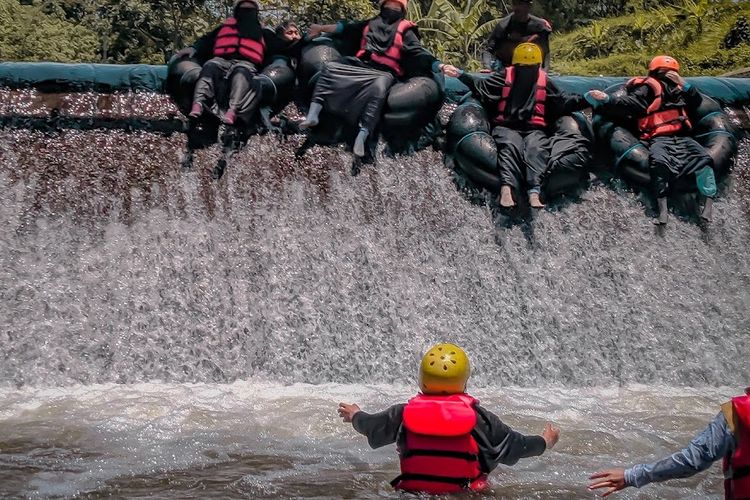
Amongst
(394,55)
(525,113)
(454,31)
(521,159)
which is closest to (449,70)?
(394,55)

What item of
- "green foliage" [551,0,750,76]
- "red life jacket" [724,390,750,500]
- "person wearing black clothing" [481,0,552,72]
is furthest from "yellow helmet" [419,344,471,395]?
"green foliage" [551,0,750,76]

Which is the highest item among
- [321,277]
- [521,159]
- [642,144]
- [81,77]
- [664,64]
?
[664,64]

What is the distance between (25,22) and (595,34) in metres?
9.12

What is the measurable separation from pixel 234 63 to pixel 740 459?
5.08 metres

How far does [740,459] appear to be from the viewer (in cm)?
320

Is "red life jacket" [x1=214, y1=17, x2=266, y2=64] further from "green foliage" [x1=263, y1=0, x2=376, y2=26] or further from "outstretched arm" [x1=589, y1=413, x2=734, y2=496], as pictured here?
"green foliage" [x1=263, y1=0, x2=376, y2=26]

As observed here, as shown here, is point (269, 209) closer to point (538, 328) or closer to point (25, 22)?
point (538, 328)

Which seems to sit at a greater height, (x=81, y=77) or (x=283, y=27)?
(x=283, y=27)

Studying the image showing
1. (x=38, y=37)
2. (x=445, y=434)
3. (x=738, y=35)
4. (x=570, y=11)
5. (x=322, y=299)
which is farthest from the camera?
(x=570, y=11)

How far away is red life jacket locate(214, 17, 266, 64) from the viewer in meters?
7.41

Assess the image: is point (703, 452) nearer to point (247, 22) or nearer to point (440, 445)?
point (440, 445)

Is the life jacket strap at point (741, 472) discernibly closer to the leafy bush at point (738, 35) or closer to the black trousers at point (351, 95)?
the black trousers at point (351, 95)

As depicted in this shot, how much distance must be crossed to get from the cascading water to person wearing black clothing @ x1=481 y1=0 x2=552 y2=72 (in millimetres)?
1298

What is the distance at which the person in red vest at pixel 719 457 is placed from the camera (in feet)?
10.4
